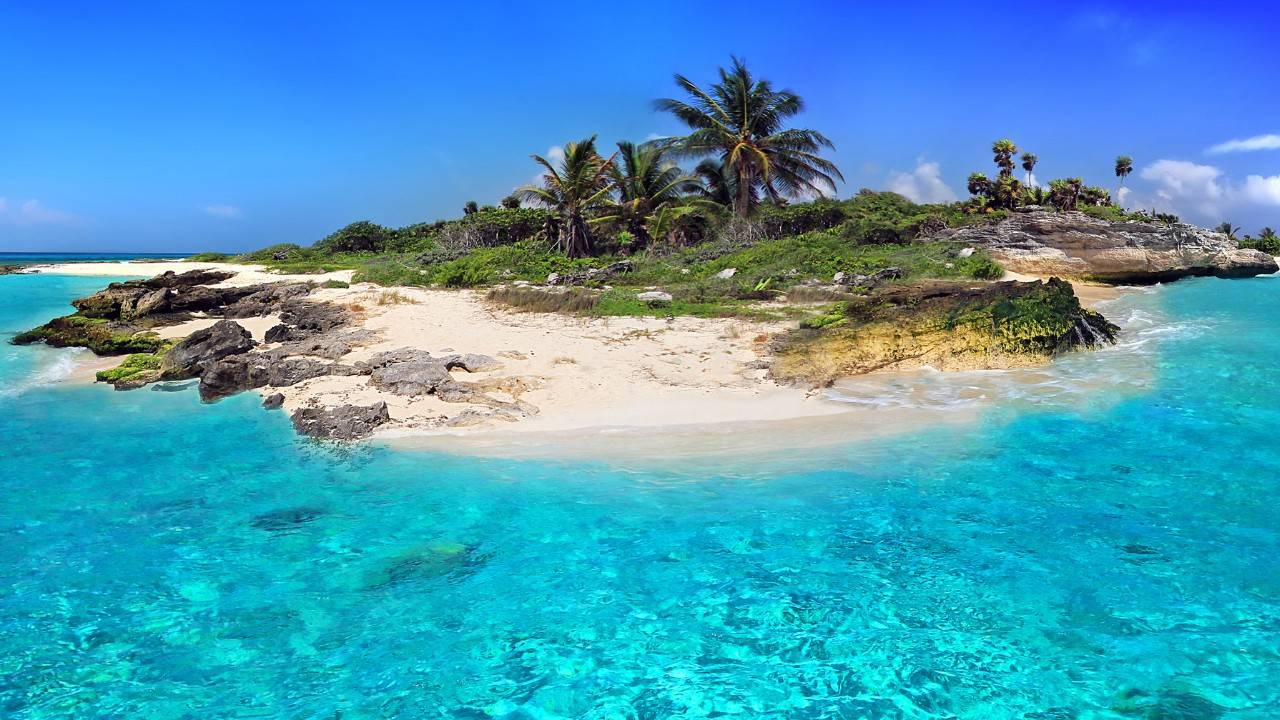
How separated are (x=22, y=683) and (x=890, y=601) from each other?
18.3 feet

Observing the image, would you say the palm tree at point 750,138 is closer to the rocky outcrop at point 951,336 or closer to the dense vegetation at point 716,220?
the dense vegetation at point 716,220

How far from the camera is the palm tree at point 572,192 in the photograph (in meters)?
29.8

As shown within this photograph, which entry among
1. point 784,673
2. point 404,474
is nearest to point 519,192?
point 404,474

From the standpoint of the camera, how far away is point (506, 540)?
5941 millimetres

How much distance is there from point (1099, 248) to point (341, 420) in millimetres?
27843

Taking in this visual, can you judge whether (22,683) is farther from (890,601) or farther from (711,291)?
(711,291)

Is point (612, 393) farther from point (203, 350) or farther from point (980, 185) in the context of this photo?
point (980, 185)

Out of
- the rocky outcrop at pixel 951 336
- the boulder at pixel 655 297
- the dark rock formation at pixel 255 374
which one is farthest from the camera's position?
the boulder at pixel 655 297

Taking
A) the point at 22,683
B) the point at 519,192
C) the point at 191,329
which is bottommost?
the point at 22,683

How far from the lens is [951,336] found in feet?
39.2

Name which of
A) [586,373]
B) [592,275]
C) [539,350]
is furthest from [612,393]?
[592,275]

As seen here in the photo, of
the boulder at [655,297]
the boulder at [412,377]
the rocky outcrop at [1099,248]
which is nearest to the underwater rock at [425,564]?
the boulder at [412,377]

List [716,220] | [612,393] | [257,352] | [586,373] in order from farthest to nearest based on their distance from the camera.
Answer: [716,220] → [257,352] → [586,373] → [612,393]

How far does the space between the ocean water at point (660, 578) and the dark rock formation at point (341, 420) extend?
14.1 inches
